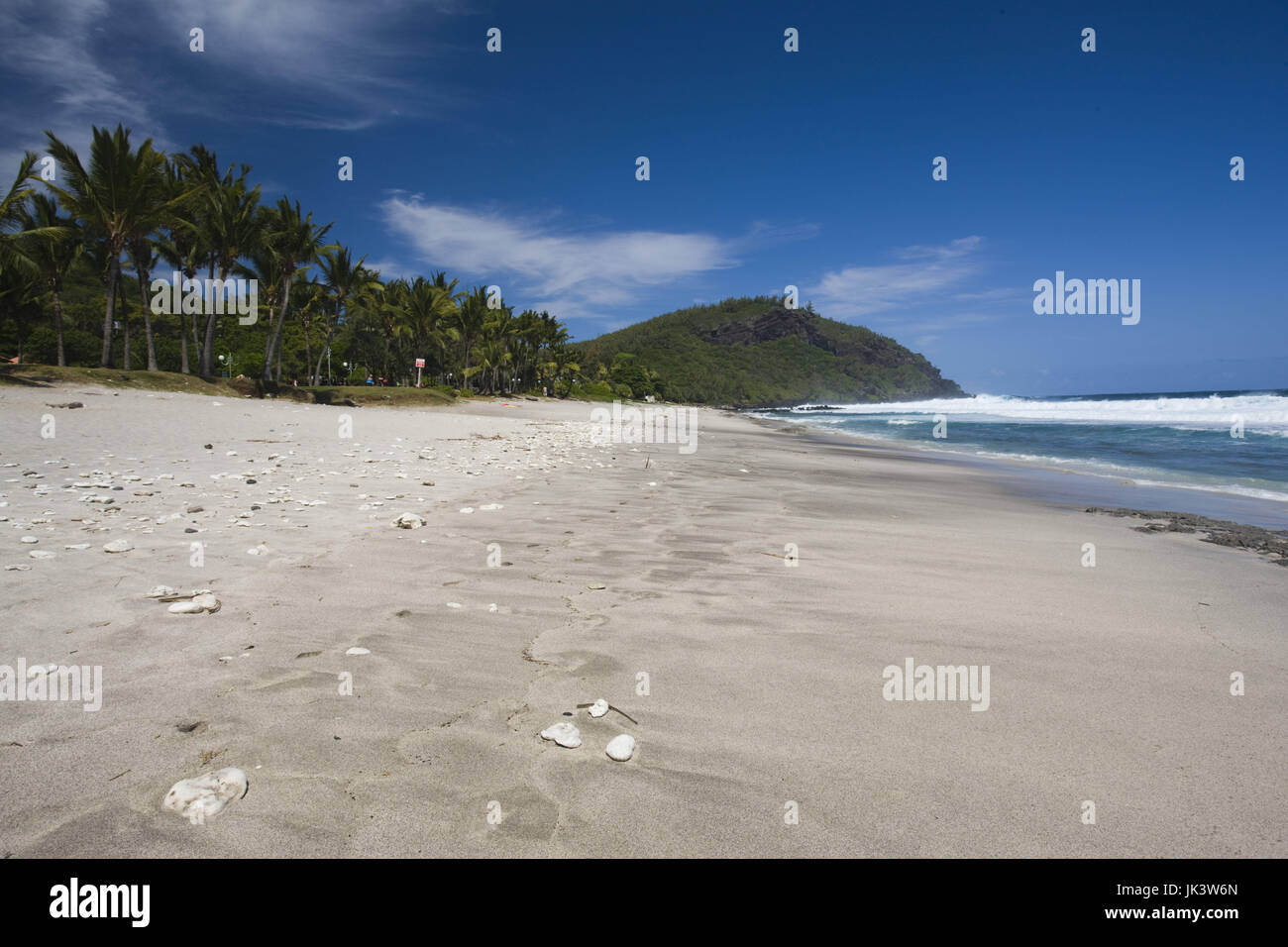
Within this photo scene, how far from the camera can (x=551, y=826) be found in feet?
6.63

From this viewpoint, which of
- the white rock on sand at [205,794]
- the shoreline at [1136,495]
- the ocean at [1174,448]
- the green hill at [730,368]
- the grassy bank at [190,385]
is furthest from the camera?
the green hill at [730,368]

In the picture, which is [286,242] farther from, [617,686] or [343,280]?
[617,686]

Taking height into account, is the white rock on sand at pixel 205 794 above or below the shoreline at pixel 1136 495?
below

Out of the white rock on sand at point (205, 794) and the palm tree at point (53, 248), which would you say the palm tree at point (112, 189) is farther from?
the white rock on sand at point (205, 794)

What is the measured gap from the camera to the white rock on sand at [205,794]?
195 cm

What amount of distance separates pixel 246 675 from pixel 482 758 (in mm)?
1360

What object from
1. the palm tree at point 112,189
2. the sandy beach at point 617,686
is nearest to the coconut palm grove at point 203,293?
the palm tree at point 112,189

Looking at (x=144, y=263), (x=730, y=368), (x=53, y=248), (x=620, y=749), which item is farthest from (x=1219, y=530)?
(x=730, y=368)

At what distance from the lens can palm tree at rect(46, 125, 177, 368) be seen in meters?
26.7

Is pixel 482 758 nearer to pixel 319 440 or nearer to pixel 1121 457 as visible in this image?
pixel 319 440

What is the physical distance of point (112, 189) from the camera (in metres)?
27.0

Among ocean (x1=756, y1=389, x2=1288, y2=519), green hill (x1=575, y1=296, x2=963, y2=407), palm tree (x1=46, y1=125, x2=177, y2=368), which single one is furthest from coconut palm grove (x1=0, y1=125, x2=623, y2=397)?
green hill (x1=575, y1=296, x2=963, y2=407)

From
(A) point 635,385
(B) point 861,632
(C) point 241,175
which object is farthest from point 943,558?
(A) point 635,385

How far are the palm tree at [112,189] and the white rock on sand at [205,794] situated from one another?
1334 inches
